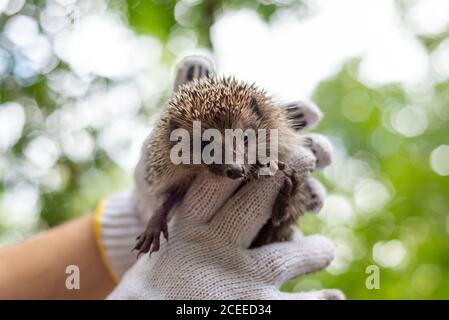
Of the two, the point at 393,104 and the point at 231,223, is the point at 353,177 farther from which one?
the point at 231,223

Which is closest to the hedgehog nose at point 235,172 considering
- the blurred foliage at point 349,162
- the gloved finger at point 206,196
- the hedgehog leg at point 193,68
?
the gloved finger at point 206,196

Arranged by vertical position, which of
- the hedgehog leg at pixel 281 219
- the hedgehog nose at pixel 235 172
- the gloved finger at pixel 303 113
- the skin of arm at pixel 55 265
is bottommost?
the skin of arm at pixel 55 265

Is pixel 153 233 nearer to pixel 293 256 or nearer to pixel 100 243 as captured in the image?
pixel 293 256

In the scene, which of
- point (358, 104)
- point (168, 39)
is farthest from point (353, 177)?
point (168, 39)

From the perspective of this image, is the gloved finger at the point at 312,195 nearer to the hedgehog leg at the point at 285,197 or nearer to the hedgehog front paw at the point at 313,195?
the hedgehog front paw at the point at 313,195

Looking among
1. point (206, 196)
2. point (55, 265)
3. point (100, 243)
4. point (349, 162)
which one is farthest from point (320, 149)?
point (349, 162)

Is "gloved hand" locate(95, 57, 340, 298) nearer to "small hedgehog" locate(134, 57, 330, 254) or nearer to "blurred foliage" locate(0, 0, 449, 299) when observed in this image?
"small hedgehog" locate(134, 57, 330, 254)
